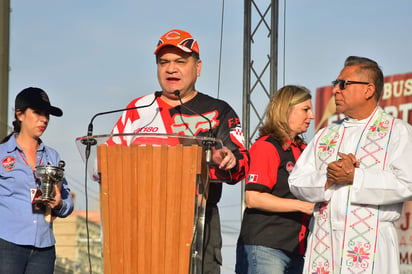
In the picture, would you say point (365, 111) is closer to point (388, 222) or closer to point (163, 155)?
point (388, 222)

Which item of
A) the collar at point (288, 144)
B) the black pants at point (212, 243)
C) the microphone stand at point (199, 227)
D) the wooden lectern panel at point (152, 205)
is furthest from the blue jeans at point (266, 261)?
the wooden lectern panel at point (152, 205)

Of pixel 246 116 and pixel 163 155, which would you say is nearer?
pixel 163 155

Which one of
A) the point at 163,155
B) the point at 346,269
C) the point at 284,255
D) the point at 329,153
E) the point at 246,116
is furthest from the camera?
the point at 246,116

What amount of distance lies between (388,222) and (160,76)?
1.24 m

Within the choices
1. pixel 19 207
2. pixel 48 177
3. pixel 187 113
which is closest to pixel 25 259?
pixel 19 207

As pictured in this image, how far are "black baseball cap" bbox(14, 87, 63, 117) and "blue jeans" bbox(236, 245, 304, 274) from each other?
1.35 meters

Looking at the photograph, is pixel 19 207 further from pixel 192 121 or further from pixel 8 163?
pixel 192 121

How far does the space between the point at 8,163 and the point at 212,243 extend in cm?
159

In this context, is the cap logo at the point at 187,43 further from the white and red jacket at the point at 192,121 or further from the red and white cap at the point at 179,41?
the white and red jacket at the point at 192,121

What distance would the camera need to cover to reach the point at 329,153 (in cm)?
376

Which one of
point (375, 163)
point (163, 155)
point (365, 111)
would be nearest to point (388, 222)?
point (375, 163)

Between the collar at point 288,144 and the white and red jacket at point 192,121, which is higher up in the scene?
the white and red jacket at point 192,121

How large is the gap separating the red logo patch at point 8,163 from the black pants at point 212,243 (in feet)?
4.99

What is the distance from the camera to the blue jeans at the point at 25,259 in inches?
168
